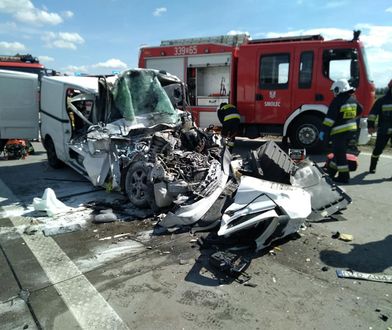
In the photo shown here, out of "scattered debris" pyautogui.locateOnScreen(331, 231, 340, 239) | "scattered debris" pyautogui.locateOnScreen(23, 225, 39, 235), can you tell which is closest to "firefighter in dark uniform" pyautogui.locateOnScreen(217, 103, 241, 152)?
"scattered debris" pyautogui.locateOnScreen(331, 231, 340, 239)

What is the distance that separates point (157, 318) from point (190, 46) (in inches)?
377

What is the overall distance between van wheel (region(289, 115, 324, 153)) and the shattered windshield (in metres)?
4.36

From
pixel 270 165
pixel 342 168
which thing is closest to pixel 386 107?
pixel 342 168

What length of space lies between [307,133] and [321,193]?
497cm

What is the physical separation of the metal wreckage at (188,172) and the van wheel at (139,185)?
14 millimetres

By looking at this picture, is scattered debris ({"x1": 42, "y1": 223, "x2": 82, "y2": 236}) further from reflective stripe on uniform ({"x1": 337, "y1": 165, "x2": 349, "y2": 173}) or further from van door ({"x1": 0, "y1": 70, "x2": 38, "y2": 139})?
van door ({"x1": 0, "y1": 70, "x2": 38, "y2": 139})

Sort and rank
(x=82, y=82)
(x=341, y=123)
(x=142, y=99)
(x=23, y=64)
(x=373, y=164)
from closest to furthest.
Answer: (x=142, y=99) < (x=341, y=123) < (x=82, y=82) < (x=373, y=164) < (x=23, y=64)

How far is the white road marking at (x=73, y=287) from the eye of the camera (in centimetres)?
280

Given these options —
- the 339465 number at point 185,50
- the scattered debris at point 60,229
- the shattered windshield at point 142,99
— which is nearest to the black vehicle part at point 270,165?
the shattered windshield at point 142,99

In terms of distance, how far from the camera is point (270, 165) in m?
5.04

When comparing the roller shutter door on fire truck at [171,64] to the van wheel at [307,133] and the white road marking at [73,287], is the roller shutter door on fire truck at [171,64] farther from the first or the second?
the white road marking at [73,287]

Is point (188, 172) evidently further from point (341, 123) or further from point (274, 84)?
point (274, 84)

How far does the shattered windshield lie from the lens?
617 centimetres

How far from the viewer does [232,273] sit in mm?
3398
